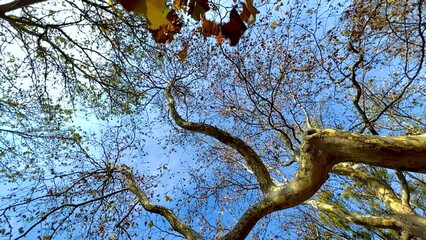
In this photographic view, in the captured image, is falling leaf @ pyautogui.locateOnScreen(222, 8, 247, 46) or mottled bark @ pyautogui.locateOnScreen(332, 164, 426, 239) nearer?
falling leaf @ pyautogui.locateOnScreen(222, 8, 247, 46)

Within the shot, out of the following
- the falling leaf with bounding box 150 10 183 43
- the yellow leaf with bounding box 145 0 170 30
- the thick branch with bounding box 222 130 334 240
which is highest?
the falling leaf with bounding box 150 10 183 43

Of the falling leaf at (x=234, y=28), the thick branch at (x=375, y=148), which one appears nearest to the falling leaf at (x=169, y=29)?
the falling leaf at (x=234, y=28)

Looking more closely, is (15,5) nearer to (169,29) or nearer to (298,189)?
(169,29)

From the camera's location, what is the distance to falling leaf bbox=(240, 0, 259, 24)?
69cm

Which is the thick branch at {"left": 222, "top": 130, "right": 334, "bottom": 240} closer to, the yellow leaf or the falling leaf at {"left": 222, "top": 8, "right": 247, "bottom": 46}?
the falling leaf at {"left": 222, "top": 8, "right": 247, "bottom": 46}

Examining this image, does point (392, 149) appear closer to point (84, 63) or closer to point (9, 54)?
point (84, 63)

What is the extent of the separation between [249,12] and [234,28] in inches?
2.2

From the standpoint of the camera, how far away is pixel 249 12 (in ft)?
2.42

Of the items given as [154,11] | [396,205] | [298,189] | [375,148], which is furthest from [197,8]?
[396,205]

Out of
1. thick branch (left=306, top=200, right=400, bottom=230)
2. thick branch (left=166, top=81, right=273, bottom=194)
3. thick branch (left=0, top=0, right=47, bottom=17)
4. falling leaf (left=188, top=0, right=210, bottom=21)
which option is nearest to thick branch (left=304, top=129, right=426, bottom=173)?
thick branch (left=166, top=81, right=273, bottom=194)

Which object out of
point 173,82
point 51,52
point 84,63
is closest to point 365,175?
point 173,82

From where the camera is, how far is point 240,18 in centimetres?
76

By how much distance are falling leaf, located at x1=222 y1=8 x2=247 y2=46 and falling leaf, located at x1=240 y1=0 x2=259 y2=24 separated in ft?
0.07

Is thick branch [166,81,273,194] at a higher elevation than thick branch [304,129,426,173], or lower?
higher
